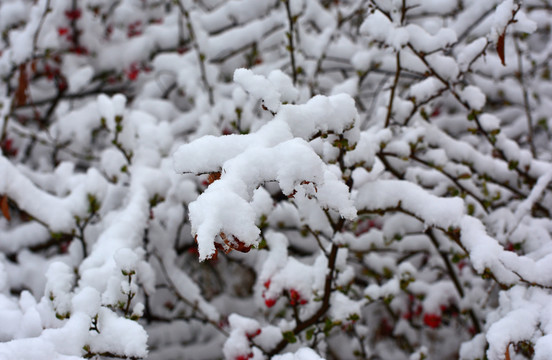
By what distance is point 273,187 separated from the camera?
2334mm

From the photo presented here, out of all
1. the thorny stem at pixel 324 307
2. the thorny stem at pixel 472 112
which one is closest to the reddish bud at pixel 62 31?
the thorny stem at pixel 472 112

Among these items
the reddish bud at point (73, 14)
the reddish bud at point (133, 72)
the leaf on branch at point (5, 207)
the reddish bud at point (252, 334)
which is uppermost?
the reddish bud at point (73, 14)

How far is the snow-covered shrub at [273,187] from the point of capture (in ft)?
3.51

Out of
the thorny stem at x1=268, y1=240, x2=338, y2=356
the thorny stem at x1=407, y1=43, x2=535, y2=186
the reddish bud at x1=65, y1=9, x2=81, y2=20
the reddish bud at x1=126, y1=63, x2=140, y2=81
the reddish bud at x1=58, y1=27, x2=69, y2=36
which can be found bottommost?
the thorny stem at x1=268, y1=240, x2=338, y2=356

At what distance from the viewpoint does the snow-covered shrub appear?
1.07 m

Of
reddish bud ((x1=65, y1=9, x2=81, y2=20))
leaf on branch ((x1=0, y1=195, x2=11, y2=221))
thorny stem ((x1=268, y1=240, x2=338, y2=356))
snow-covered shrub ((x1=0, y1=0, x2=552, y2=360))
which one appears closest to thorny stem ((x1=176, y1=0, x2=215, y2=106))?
snow-covered shrub ((x1=0, y1=0, x2=552, y2=360))

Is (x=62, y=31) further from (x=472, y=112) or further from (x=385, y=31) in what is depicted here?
(x=472, y=112)

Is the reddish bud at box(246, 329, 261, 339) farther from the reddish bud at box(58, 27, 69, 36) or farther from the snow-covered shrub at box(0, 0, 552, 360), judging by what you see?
the reddish bud at box(58, 27, 69, 36)

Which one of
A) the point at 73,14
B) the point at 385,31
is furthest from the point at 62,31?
the point at 385,31

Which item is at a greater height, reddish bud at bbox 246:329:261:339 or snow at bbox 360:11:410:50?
snow at bbox 360:11:410:50

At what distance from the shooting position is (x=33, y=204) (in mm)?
1769

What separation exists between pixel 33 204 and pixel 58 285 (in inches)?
26.8

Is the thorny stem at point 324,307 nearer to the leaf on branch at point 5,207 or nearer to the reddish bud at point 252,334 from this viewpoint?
the reddish bud at point 252,334

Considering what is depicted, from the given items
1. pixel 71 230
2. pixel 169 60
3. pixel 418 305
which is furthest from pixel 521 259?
pixel 169 60
